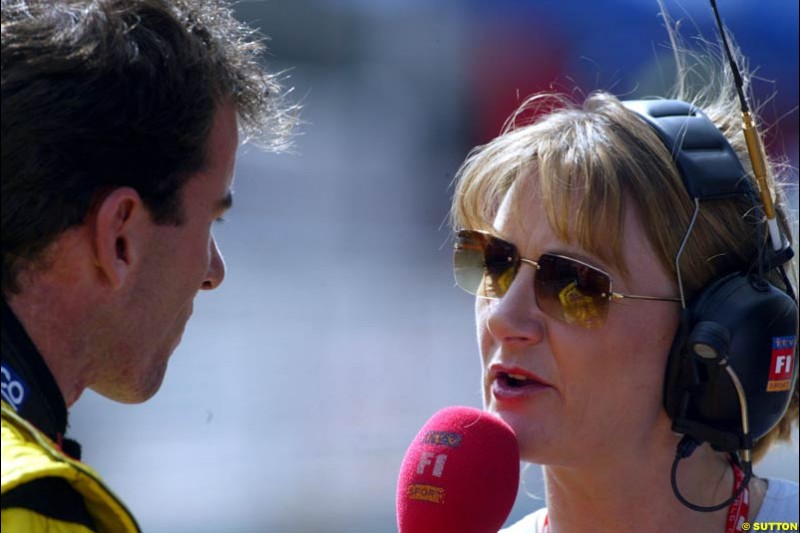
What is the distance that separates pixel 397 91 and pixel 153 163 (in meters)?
5.12

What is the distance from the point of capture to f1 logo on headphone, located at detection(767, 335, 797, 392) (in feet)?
6.26

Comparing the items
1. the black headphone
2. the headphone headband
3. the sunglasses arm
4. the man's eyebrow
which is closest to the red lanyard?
the black headphone

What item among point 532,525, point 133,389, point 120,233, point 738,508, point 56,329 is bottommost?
point 532,525

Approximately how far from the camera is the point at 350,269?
607 cm

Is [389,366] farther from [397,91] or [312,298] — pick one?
[397,91]

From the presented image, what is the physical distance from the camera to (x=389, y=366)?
5660mm

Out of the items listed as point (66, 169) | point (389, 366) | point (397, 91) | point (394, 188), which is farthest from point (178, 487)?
point (66, 169)

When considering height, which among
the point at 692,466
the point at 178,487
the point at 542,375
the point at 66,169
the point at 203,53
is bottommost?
the point at 178,487

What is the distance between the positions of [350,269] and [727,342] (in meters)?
4.30

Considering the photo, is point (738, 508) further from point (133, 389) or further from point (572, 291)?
point (133, 389)

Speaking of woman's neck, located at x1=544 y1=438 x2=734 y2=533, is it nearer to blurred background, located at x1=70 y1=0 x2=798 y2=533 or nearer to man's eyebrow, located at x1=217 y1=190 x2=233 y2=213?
man's eyebrow, located at x1=217 y1=190 x2=233 y2=213

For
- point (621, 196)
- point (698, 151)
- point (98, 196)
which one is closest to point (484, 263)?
point (621, 196)

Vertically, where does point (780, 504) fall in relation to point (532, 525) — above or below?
above

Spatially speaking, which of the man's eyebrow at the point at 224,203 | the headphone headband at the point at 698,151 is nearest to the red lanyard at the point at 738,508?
the headphone headband at the point at 698,151
